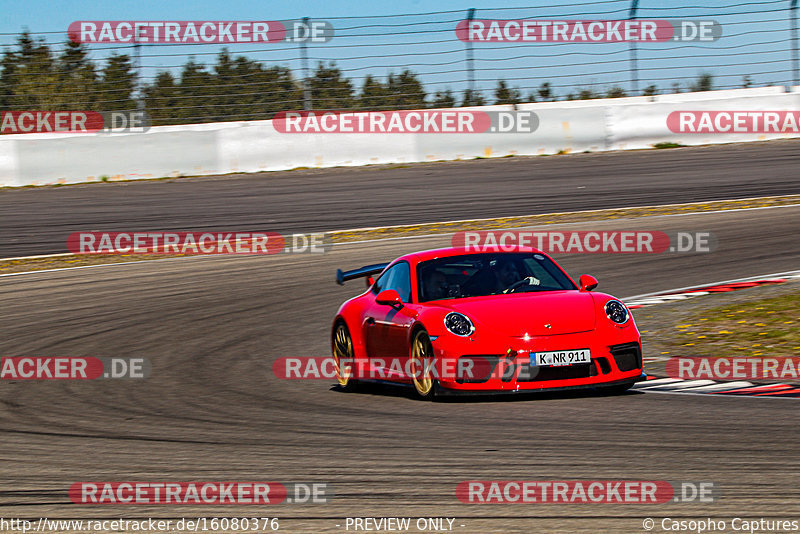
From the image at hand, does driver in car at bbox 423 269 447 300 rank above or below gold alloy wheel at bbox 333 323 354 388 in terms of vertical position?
above

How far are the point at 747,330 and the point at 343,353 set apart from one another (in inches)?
139

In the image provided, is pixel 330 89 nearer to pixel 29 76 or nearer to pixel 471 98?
pixel 471 98

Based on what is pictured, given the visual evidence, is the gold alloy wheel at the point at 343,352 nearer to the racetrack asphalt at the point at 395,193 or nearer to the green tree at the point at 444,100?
the racetrack asphalt at the point at 395,193

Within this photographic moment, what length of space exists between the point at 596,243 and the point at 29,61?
39.3ft

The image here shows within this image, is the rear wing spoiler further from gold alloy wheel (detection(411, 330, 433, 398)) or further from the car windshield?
gold alloy wheel (detection(411, 330, 433, 398))

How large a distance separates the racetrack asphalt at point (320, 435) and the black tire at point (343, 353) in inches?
5.9

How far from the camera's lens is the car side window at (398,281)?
27.9ft

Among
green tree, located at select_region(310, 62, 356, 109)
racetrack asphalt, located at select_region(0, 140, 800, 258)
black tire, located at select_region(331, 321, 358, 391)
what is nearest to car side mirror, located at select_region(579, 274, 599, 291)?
black tire, located at select_region(331, 321, 358, 391)

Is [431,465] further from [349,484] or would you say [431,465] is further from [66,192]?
[66,192]

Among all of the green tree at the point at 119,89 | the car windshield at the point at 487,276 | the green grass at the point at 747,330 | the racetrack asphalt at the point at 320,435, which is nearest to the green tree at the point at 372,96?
the green tree at the point at 119,89

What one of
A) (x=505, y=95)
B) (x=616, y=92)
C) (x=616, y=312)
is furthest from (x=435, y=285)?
(x=616, y=92)

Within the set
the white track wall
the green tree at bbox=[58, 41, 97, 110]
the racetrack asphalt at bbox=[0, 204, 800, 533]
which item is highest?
the green tree at bbox=[58, 41, 97, 110]

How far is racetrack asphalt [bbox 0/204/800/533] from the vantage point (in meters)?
4.82

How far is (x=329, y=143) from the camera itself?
77.1ft
